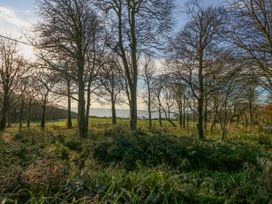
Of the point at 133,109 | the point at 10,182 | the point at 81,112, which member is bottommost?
the point at 10,182

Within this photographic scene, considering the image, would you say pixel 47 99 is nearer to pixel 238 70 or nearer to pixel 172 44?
pixel 172 44

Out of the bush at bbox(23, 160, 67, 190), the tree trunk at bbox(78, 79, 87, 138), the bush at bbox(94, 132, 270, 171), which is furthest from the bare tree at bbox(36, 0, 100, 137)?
the bush at bbox(23, 160, 67, 190)

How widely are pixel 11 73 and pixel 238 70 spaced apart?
→ 21.8 m

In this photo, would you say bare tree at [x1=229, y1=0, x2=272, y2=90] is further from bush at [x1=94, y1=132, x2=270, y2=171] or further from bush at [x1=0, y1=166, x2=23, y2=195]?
bush at [x1=0, y1=166, x2=23, y2=195]

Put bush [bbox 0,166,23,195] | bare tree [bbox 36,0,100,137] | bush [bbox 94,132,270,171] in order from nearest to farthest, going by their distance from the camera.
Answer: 1. bush [bbox 0,166,23,195]
2. bush [bbox 94,132,270,171]
3. bare tree [bbox 36,0,100,137]

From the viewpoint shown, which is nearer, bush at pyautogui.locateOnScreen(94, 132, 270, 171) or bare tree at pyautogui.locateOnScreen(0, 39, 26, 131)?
bush at pyautogui.locateOnScreen(94, 132, 270, 171)

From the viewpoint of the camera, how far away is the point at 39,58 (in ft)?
51.2

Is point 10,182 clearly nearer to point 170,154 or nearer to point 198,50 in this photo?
point 170,154

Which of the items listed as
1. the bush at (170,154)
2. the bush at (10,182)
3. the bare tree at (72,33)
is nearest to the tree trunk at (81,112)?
the bare tree at (72,33)

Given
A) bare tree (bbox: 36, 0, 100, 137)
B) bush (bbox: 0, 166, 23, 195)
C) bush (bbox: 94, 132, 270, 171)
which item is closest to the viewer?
bush (bbox: 0, 166, 23, 195)

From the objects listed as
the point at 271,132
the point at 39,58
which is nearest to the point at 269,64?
the point at 271,132

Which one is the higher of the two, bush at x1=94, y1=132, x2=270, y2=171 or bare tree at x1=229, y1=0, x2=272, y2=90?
bare tree at x1=229, y1=0, x2=272, y2=90

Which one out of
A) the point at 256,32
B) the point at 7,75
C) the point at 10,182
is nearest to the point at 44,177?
the point at 10,182

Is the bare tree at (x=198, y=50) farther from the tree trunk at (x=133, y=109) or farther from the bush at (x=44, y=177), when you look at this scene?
the bush at (x=44, y=177)
